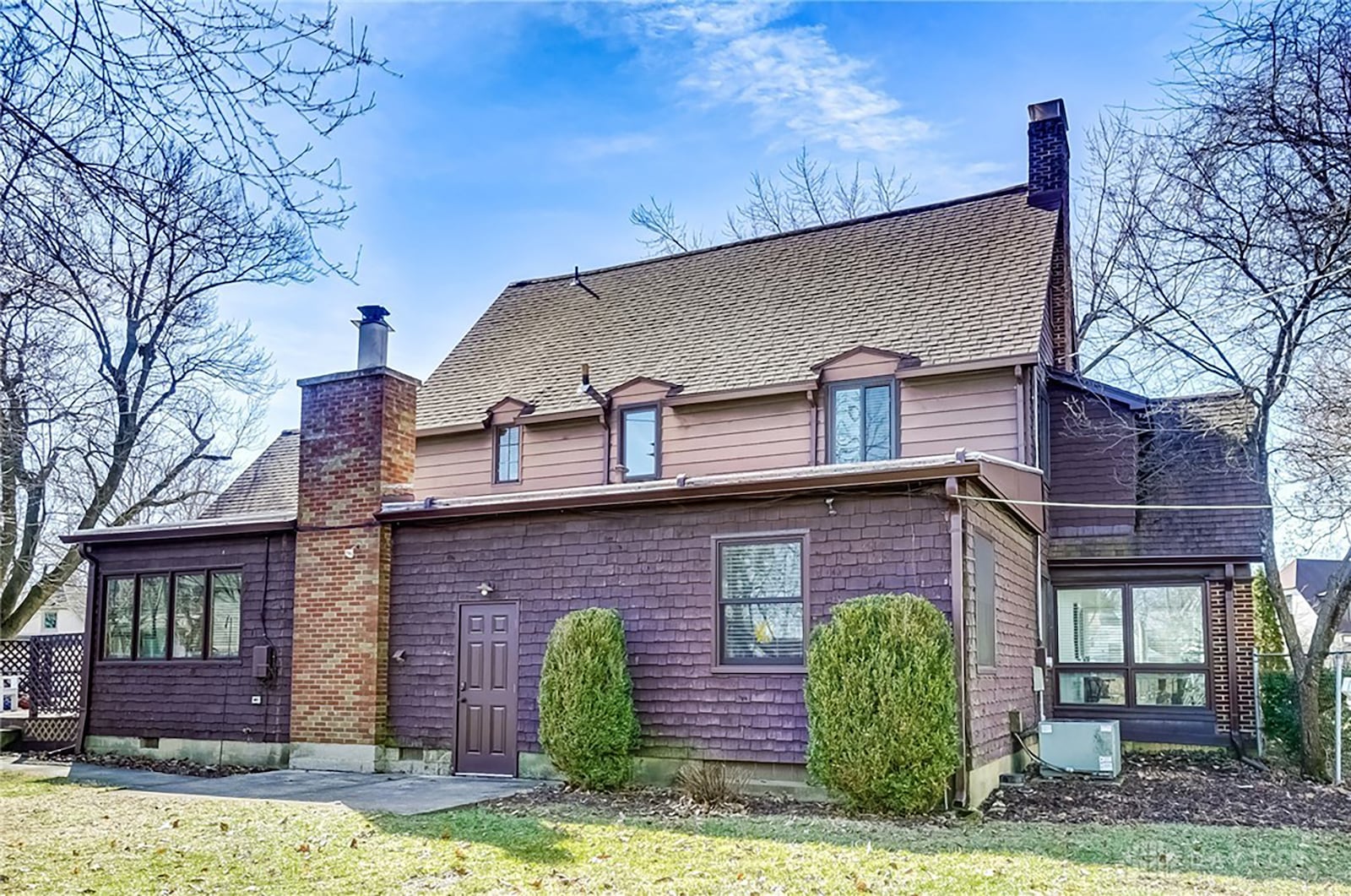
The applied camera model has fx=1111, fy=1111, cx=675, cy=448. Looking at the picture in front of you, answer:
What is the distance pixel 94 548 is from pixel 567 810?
8565mm

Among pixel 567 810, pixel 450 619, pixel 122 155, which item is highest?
pixel 122 155

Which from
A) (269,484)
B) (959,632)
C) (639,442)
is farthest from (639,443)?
(269,484)

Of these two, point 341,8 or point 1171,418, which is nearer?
point 341,8

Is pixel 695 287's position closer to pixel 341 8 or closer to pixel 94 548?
→ pixel 94 548

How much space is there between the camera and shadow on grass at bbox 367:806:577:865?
763cm

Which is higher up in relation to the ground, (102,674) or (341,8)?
(341,8)

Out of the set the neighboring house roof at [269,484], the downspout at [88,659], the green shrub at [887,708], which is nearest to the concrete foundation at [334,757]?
the downspout at [88,659]

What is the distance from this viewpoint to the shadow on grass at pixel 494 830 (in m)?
7.63

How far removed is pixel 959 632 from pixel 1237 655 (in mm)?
7001

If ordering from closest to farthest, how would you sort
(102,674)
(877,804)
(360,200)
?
1. (360,200)
2. (877,804)
3. (102,674)

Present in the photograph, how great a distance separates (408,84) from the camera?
522 cm

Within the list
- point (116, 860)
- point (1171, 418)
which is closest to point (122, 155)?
point (116, 860)

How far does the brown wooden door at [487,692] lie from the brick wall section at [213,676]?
237 cm

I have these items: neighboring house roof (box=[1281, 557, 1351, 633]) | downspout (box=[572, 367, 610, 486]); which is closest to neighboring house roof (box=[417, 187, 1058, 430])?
downspout (box=[572, 367, 610, 486])
